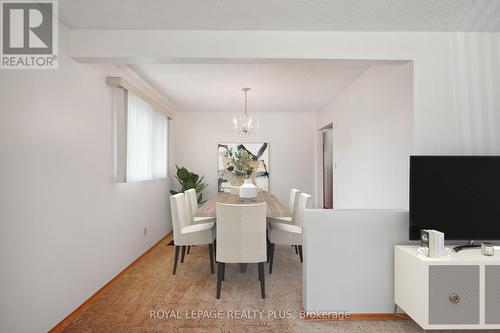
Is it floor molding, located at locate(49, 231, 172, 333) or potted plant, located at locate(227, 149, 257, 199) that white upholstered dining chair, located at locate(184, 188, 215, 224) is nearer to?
potted plant, located at locate(227, 149, 257, 199)

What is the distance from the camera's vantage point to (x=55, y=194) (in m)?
2.45

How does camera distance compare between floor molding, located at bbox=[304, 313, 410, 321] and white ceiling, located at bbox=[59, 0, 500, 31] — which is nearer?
white ceiling, located at bbox=[59, 0, 500, 31]

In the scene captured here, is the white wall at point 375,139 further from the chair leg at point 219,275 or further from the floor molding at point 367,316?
the chair leg at point 219,275

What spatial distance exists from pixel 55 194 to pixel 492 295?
3359 millimetres

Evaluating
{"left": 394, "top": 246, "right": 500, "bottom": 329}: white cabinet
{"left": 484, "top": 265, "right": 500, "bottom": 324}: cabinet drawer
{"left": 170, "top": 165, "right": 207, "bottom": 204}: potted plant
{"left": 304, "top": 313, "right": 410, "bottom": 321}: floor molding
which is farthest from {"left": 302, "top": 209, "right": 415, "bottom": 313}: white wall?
{"left": 170, "top": 165, "right": 207, "bottom": 204}: potted plant

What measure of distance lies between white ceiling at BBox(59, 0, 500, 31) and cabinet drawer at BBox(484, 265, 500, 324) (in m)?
1.93

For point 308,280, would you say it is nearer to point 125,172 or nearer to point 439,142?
point 439,142

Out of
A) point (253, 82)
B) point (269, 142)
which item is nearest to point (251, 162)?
point (269, 142)

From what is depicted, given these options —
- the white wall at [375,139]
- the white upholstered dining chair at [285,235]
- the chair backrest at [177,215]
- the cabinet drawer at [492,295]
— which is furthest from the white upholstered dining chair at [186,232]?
the cabinet drawer at [492,295]

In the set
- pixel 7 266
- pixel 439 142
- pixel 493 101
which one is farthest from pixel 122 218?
pixel 493 101

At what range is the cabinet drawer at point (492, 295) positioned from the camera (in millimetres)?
2145

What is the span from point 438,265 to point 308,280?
1.00 metres

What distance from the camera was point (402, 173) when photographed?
9.91ft

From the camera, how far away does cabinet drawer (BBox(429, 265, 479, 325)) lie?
2.14 metres
